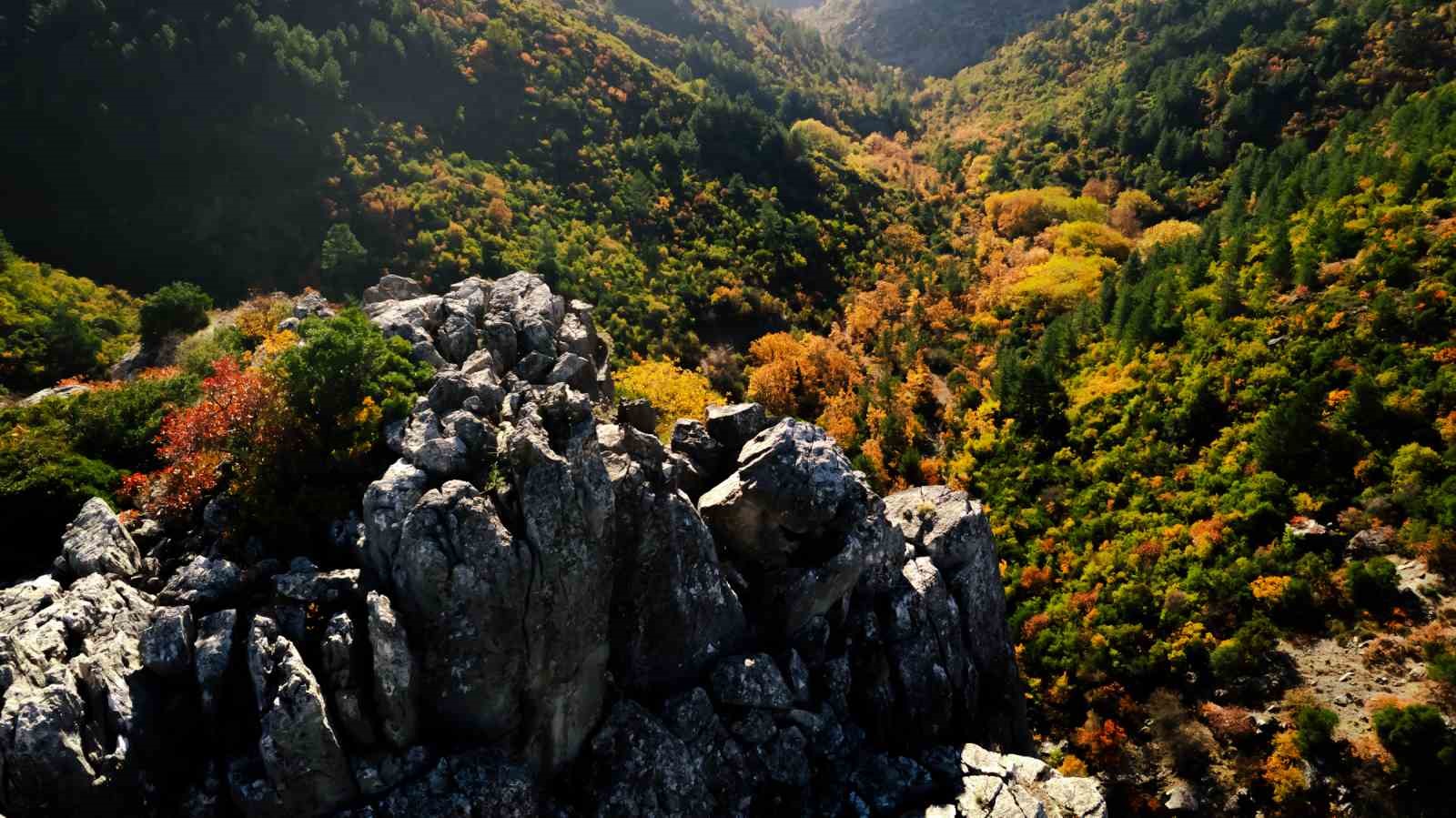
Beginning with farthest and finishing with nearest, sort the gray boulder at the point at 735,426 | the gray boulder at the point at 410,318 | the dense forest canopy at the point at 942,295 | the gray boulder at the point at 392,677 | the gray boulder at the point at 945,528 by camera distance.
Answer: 1. the dense forest canopy at the point at 942,295
2. the gray boulder at the point at 945,528
3. the gray boulder at the point at 735,426
4. the gray boulder at the point at 410,318
5. the gray boulder at the point at 392,677

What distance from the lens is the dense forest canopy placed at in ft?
127

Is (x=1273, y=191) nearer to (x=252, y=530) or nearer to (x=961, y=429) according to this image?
(x=961, y=429)

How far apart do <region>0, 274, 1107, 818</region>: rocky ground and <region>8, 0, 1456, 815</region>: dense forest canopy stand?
3.85 meters

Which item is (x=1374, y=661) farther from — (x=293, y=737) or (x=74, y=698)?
(x=74, y=698)

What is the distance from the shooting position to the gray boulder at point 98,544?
910 inches

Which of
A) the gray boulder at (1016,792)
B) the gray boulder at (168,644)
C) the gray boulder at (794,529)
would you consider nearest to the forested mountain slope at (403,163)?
the gray boulder at (794,529)

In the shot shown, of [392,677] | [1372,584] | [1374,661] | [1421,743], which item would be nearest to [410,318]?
[392,677]

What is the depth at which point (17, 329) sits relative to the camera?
162ft

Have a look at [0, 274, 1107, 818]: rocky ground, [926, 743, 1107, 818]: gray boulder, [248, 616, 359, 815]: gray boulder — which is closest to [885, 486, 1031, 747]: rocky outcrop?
[0, 274, 1107, 818]: rocky ground

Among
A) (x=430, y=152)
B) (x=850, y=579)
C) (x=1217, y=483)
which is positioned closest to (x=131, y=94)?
(x=430, y=152)

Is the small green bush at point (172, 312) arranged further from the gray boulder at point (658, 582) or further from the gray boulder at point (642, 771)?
the gray boulder at point (642, 771)

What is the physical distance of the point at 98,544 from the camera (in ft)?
77.0

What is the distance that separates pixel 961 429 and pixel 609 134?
227 ft

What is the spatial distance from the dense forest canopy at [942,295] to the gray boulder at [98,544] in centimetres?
169
